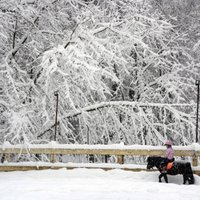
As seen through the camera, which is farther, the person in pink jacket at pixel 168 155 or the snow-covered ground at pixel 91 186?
the person in pink jacket at pixel 168 155

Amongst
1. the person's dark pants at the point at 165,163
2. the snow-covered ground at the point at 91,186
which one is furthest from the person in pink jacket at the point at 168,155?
the snow-covered ground at the point at 91,186

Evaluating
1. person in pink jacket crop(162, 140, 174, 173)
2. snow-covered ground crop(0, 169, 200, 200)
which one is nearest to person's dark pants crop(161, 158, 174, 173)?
person in pink jacket crop(162, 140, 174, 173)

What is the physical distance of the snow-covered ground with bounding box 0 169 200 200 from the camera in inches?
356

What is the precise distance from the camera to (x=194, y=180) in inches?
495

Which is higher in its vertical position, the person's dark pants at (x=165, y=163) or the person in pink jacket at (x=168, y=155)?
the person in pink jacket at (x=168, y=155)

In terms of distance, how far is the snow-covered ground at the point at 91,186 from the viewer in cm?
905

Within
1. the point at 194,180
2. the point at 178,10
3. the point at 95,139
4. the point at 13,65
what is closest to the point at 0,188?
the point at 194,180

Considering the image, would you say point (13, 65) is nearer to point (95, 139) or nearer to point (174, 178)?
point (95, 139)

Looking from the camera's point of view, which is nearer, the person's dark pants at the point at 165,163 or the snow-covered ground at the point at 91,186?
the snow-covered ground at the point at 91,186

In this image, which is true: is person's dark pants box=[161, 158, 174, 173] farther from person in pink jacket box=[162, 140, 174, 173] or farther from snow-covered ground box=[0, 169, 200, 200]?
snow-covered ground box=[0, 169, 200, 200]

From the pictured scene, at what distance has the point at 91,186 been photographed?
35.2ft

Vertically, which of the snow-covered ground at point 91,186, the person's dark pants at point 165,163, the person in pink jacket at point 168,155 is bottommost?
the snow-covered ground at point 91,186

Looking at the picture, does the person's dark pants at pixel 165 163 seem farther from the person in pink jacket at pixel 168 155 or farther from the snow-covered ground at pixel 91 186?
the snow-covered ground at pixel 91 186

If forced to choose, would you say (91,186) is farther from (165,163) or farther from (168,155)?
(168,155)
